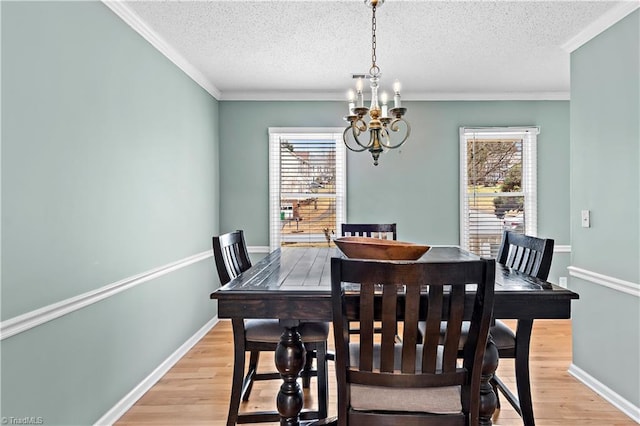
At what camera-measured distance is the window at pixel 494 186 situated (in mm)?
4383

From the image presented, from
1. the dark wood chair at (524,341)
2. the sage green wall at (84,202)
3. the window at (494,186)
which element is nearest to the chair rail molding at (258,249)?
the sage green wall at (84,202)

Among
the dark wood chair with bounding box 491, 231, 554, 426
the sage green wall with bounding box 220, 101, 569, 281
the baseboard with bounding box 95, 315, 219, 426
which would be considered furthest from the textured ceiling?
the baseboard with bounding box 95, 315, 219, 426

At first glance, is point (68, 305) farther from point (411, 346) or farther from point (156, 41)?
point (156, 41)

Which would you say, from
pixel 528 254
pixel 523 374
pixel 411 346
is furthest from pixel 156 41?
pixel 523 374

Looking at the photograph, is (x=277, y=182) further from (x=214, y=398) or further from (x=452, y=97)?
(x=214, y=398)

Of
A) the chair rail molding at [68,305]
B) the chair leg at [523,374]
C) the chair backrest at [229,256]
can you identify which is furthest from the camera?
the chair backrest at [229,256]

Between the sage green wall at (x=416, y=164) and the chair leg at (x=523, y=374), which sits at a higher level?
the sage green wall at (x=416, y=164)

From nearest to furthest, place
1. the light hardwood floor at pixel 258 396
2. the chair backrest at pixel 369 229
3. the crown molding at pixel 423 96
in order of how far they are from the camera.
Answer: the light hardwood floor at pixel 258 396
the chair backrest at pixel 369 229
the crown molding at pixel 423 96

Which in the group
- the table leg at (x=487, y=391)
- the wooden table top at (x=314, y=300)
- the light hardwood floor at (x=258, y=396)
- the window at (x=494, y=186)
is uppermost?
the window at (x=494, y=186)

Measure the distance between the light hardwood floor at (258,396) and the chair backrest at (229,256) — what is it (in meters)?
0.82

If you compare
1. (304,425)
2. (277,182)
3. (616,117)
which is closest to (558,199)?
(616,117)

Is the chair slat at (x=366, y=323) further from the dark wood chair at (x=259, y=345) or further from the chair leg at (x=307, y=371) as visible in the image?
the chair leg at (x=307, y=371)

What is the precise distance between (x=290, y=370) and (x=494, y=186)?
3.45 m

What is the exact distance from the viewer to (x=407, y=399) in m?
1.44
